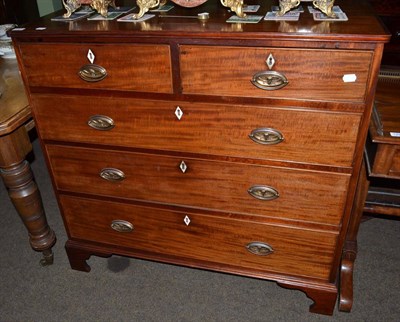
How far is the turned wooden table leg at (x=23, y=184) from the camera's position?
1681mm

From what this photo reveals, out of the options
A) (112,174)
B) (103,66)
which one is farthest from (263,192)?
(103,66)

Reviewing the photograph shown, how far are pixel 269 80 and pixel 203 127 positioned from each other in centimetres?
30

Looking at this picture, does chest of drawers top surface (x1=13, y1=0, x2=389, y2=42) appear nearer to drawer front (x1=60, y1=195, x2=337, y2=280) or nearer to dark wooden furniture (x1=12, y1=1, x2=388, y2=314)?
dark wooden furniture (x1=12, y1=1, x2=388, y2=314)

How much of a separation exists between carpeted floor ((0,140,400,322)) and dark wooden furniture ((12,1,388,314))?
0.17 m

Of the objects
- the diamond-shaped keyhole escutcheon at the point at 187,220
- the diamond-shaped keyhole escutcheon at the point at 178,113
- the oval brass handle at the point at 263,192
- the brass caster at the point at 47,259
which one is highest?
the diamond-shaped keyhole escutcheon at the point at 178,113

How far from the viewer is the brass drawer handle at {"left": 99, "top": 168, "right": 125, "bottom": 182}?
165 centimetres

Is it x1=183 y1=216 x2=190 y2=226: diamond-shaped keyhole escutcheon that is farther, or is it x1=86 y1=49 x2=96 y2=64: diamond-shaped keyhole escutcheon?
x1=183 y1=216 x2=190 y2=226: diamond-shaped keyhole escutcheon

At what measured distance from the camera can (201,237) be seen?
1.74m

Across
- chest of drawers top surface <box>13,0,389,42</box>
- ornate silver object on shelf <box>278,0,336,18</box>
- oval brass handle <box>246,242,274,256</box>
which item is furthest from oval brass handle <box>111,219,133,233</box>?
ornate silver object on shelf <box>278,0,336,18</box>

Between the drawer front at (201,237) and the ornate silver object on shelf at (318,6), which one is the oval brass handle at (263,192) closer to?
the drawer front at (201,237)

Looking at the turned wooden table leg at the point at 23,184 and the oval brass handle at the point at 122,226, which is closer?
the turned wooden table leg at the point at 23,184

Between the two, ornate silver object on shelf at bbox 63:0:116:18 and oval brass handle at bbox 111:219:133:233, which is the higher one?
ornate silver object on shelf at bbox 63:0:116:18

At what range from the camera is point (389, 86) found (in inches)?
66.7

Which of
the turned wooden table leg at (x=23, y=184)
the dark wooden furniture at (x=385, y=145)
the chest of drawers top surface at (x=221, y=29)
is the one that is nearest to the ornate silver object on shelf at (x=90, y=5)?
the chest of drawers top surface at (x=221, y=29)
